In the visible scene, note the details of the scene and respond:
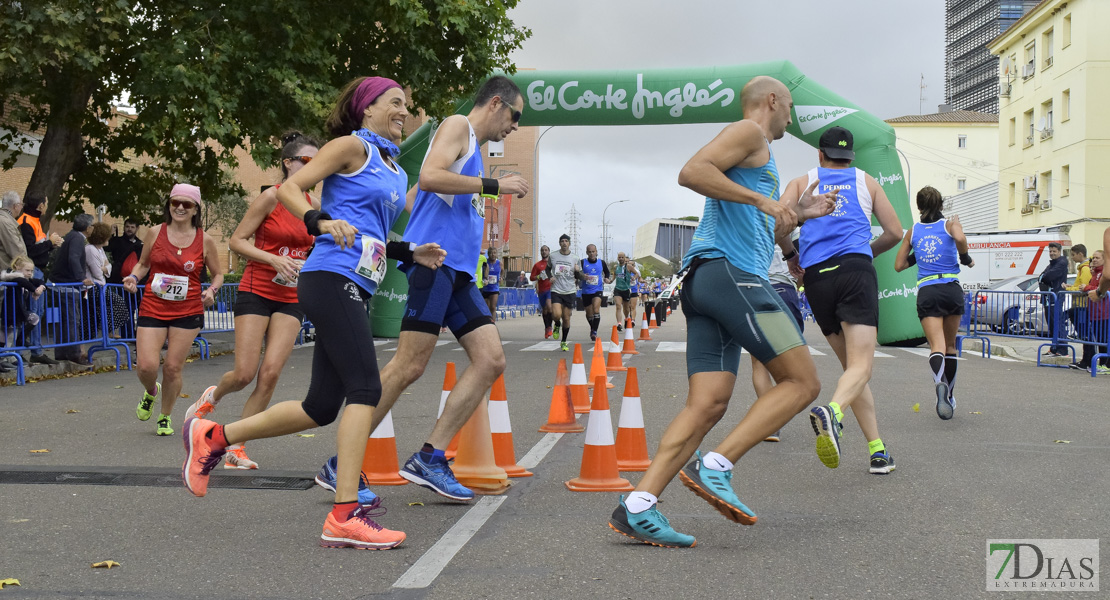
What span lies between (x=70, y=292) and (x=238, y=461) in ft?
26.2

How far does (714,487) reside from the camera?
14.3 feet


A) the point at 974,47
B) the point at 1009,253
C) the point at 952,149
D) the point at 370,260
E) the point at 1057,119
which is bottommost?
the point at 370,260

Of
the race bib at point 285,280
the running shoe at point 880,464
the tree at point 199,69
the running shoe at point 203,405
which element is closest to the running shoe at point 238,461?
the running shoe at point 203,405

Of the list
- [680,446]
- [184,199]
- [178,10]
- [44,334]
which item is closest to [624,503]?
[680,446]

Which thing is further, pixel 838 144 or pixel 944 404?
pixel 944 404

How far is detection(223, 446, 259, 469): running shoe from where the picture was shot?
625cm

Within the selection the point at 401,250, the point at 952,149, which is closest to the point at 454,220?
the point at 401,250

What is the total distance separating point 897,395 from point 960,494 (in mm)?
5219

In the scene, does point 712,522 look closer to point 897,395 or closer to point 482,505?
point 482,505

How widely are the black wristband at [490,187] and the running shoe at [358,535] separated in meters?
1.44

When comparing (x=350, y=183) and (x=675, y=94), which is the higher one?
(x=675, y=94)

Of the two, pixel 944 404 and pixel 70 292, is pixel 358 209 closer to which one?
pixel 944 404

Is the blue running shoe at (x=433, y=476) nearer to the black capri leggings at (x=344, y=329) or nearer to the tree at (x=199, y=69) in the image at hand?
the black capri leggings at (x=344, y=329)

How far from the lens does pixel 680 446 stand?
4.35 m
